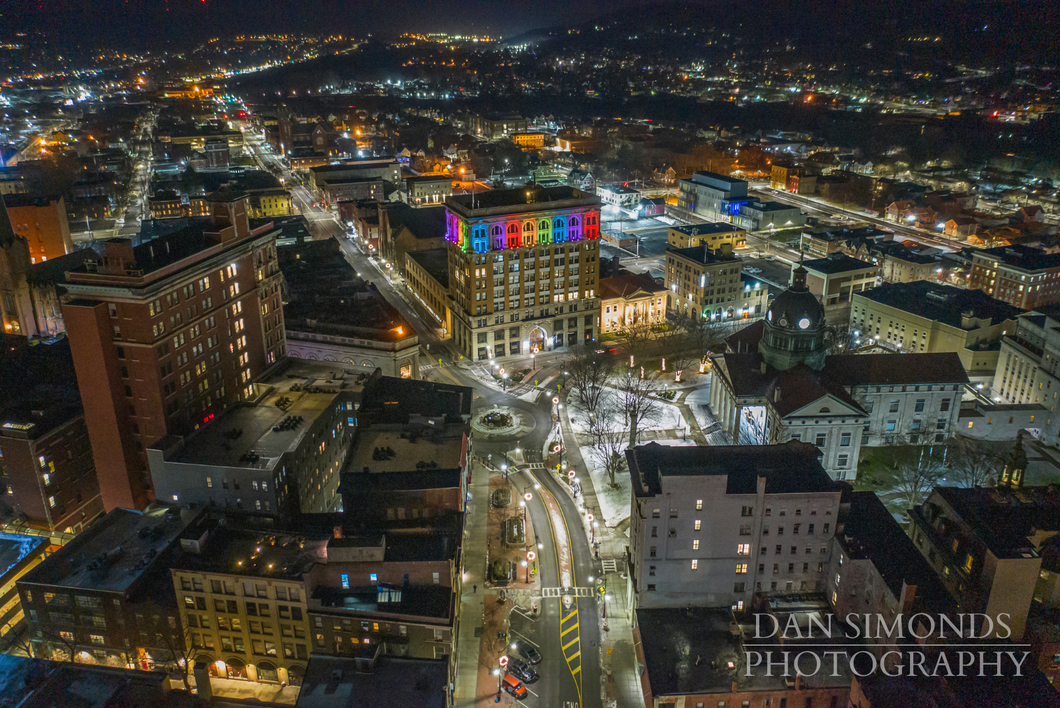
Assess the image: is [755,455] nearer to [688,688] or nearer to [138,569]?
[688,688]

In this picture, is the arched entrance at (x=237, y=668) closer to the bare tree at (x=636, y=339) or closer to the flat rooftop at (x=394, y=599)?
the flat rooftop at (x=394, y=599)

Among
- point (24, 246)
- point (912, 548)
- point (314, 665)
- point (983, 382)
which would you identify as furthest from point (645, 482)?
point (24, 246)

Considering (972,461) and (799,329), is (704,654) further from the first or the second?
(972,461)

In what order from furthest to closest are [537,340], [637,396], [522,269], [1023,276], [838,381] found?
1. [1023,276]
2. [537,340]
3. [522,269]
4. [637,396]
5. [838,381]

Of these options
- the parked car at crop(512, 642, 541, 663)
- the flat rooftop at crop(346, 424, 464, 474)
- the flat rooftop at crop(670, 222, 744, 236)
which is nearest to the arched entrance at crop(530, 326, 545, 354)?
the flat rooftop at crop(346, 424, 464, 474)

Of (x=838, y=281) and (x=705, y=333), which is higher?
(x=838, y=281)

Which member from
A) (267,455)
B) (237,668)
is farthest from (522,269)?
(237,668)
